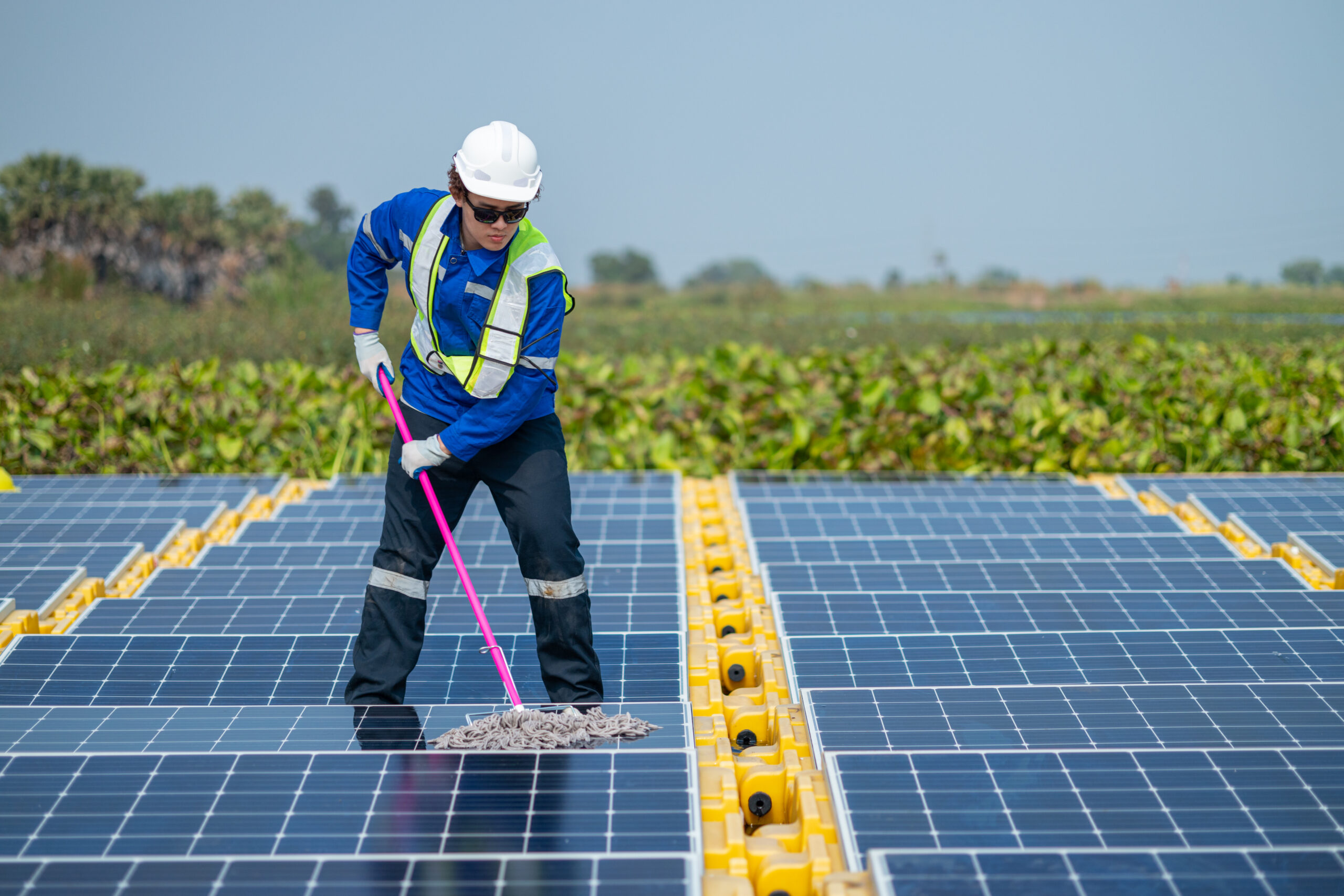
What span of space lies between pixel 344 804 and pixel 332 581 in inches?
109

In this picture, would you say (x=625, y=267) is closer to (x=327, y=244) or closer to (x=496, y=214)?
(x=327, y=244)

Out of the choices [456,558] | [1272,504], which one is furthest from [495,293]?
[1272,504]

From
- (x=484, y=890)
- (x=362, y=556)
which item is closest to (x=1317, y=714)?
(x=484, y=890)

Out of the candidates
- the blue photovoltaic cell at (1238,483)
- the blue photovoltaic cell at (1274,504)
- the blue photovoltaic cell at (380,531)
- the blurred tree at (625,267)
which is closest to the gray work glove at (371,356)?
the blue photovoltaic cell at (380,531)

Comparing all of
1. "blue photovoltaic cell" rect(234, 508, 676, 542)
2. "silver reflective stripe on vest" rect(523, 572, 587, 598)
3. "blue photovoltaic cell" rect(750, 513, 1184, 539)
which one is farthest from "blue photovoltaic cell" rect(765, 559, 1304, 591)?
"silver reflective stripe on vest" rect(523, 572, 587, 598)

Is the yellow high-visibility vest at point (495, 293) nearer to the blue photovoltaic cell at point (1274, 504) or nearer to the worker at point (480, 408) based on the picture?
the worker at point (480, 408)

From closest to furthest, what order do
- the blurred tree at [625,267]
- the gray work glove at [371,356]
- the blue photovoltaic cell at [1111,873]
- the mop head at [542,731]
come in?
1. the blue photovoltaic cell at [1111,873]
2. the mop head at [542,731]
3. the gray work glove at [371,356]
4. the blurred tree at [625,267]

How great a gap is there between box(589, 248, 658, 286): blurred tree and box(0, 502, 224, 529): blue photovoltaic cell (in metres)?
48.2

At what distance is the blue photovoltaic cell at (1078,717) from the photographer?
3365 millimetres

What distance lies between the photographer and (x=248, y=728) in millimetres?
3482

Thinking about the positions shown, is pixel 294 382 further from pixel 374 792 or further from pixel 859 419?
pixel 374 792

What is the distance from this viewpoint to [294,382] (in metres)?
8.80

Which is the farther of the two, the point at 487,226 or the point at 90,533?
the point at 90,533

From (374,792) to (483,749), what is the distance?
589 mm
